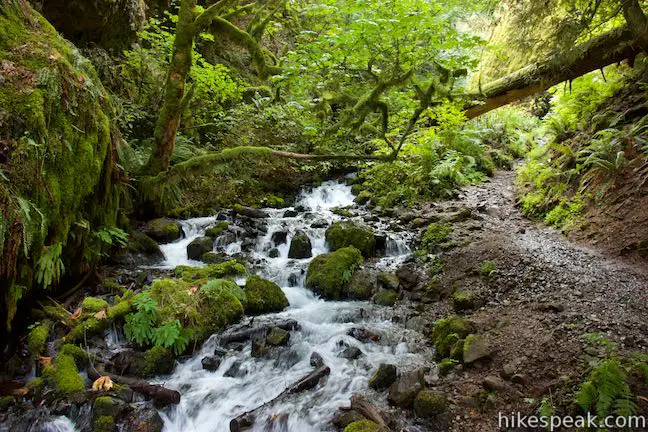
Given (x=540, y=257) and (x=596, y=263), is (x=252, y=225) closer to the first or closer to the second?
(x=540, y=257)

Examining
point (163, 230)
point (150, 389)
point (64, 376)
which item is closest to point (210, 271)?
point (163, 230)

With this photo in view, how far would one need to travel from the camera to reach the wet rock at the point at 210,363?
4840 mm

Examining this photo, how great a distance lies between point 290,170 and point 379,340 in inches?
364

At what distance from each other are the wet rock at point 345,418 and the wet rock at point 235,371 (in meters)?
1.39

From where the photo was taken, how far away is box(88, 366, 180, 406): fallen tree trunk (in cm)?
418

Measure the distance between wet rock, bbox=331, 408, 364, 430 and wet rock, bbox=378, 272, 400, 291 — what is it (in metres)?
3.12

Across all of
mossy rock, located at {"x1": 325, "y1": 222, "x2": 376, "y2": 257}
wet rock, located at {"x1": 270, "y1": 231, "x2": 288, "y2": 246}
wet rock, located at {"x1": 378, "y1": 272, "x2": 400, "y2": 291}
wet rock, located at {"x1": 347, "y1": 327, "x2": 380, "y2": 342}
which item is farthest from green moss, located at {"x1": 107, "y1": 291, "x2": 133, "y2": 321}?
mossy rock, located at {"x1": 325, "y1": 222, "x2": 376, "y2": 257}

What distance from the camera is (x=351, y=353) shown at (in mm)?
5125

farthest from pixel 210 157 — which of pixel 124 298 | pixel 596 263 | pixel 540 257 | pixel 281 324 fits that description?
pixel 596 263

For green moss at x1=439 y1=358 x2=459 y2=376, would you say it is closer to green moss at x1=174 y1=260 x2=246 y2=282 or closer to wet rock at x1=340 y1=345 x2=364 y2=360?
wet rock at x1=340 y1=345 x2=364 y2=360

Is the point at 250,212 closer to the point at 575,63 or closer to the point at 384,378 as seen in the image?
the point at 384,378

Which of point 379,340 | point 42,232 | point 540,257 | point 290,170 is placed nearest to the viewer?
point 42,232

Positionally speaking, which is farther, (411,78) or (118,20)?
(118,20)

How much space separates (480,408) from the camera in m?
3.83
